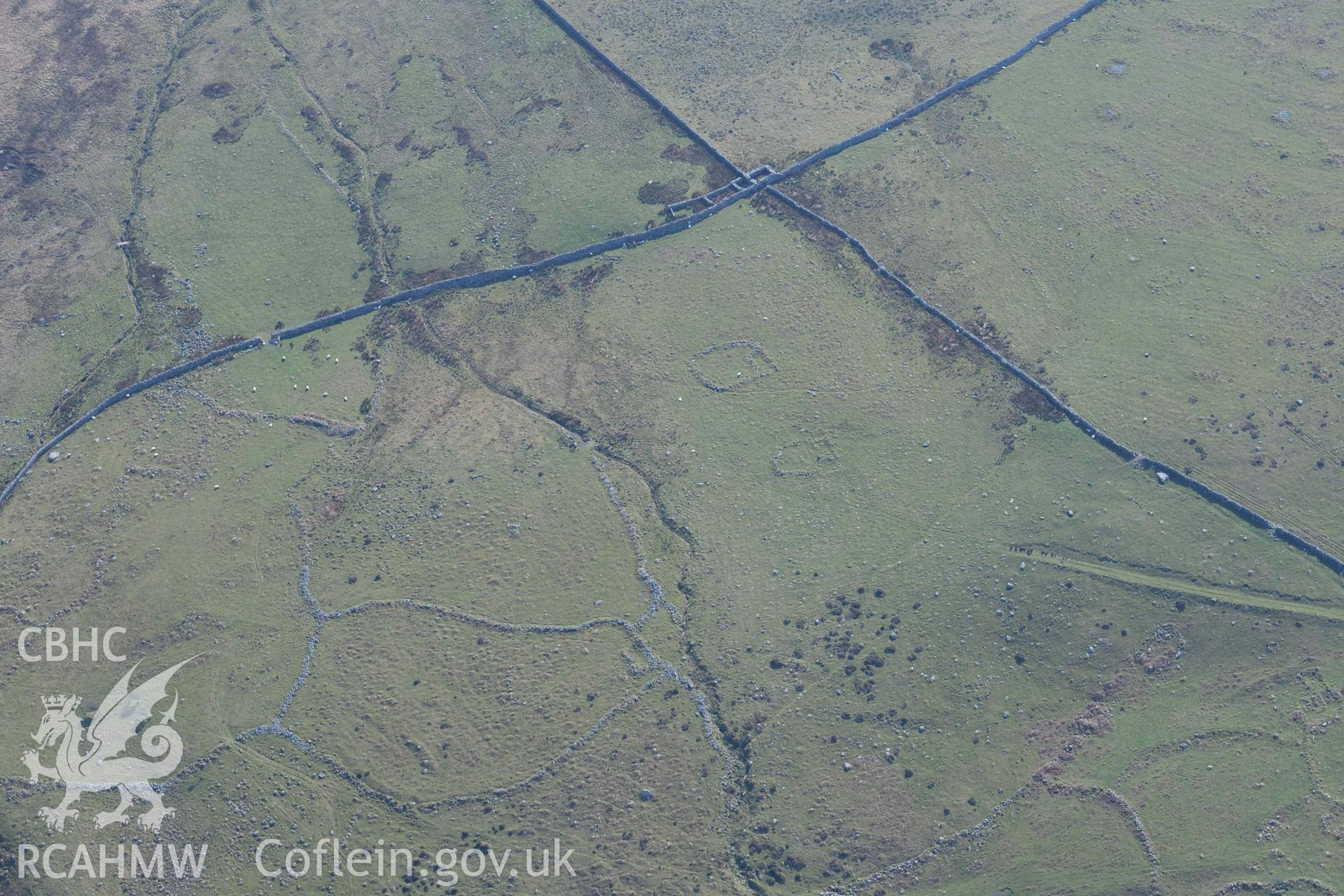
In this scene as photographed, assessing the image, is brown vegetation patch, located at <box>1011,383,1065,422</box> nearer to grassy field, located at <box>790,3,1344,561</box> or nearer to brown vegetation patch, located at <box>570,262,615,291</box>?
grassy field, located at <box>790,3,1344,561</box>

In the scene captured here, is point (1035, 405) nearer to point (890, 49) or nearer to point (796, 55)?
point (890, 49)

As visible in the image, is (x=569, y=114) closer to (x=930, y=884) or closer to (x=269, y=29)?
(x=269, y=29)

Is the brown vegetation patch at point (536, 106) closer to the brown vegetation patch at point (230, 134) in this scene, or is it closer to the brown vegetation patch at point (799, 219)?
the brown vegetation patch at point (799, 219)

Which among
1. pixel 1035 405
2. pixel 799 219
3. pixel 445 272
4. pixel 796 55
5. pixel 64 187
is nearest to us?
pixel 1035 405

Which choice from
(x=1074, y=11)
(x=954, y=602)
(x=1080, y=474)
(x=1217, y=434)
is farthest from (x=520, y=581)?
(x=1074, y=11)

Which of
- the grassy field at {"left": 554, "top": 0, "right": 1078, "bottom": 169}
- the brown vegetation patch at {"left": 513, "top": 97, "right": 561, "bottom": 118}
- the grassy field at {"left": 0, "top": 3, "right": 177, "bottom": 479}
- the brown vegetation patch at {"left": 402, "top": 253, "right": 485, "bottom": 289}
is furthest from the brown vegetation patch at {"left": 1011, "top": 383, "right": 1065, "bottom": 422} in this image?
the grassy field at {"left": 0, "top": 3, "right": 177, "bottom": 479}

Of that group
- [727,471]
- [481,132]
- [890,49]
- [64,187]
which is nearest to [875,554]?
[727,471]
